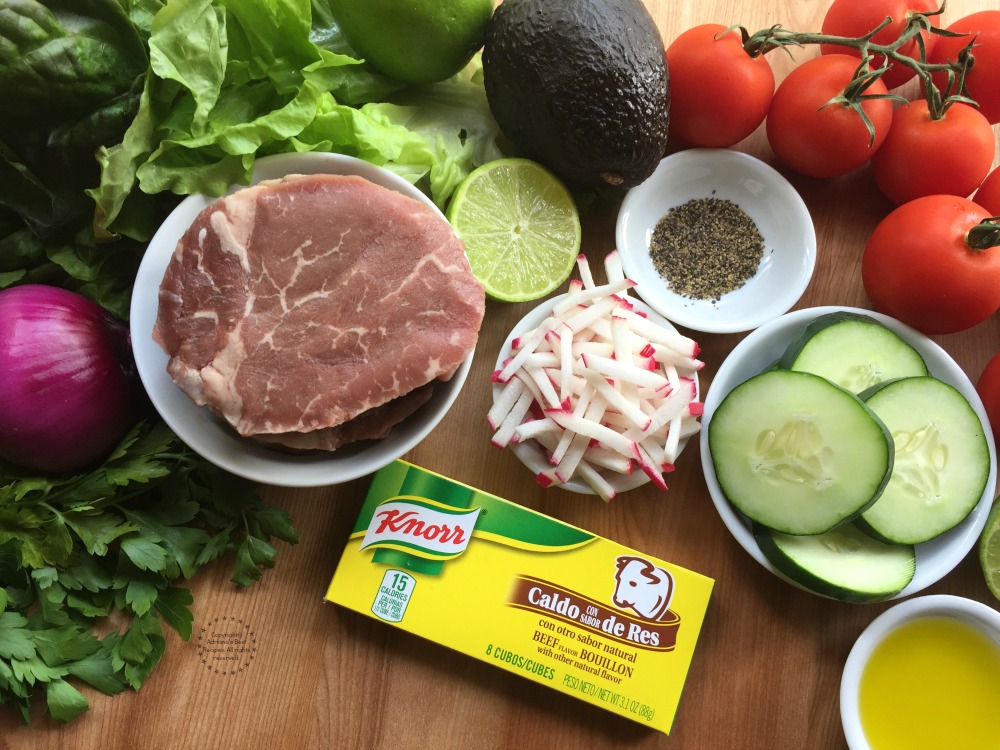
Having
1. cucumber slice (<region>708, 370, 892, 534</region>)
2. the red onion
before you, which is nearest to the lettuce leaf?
the red onion

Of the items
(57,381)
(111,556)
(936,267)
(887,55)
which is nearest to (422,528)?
(111,556)

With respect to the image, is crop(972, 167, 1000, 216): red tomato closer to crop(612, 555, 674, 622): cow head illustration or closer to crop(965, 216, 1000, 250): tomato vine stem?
crop(965, 216, 1000, 250): tomato vine stem

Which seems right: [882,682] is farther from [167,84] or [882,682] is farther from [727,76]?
[167,84]

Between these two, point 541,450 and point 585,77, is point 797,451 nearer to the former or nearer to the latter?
point 541,450

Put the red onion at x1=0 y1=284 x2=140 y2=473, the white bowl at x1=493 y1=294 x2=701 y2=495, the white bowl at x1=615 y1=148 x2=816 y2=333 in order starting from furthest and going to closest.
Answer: the white bowl at x1=615 y1=148 x2=816 y2=333, the white bowl at x1=493 y1=294 x2=701 y2=495, the red onion at x1=0 y1=284 x2=140 y2=473

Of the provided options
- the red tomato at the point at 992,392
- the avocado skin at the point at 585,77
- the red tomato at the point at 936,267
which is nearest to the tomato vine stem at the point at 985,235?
the red tomato at the point at 936,267

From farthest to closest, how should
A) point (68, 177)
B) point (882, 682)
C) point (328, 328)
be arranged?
point (882, 682) → point (68, 177) → point (328, 328)

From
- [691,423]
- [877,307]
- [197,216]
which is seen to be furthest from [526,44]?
[877,307]
